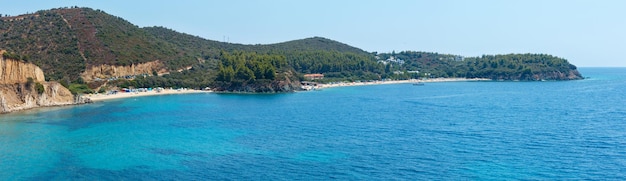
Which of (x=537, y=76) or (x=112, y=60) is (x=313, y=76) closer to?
(x=112, y=60)

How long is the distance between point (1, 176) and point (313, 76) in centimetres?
13277

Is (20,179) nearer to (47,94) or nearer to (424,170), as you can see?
(424,170)

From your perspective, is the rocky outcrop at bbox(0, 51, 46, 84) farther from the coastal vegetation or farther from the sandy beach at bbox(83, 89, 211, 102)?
the sandy beach at bbox(83, 89, 211, 102)

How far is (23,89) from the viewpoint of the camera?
253 ft

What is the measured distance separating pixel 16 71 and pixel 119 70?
4172 centimetres

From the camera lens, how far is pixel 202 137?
53.7 meters

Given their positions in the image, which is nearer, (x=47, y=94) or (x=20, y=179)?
(x=20, y=179)

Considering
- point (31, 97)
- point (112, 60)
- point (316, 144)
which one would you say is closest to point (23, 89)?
point (31, 97)

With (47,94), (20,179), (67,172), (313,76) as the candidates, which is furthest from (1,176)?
(313,76)

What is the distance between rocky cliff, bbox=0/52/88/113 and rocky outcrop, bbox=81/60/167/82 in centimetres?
2844

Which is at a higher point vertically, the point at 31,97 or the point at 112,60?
the point at 112,60

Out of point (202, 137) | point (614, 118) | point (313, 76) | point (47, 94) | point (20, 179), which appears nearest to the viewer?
point (20, 179)

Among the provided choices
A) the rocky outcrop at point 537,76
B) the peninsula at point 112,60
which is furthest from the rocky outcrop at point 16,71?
the rocky outcrop at point 537,76

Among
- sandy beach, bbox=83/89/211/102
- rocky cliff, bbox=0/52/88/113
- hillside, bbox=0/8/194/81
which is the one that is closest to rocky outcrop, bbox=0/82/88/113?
rocky cliff, bbox=0/52/88/113
